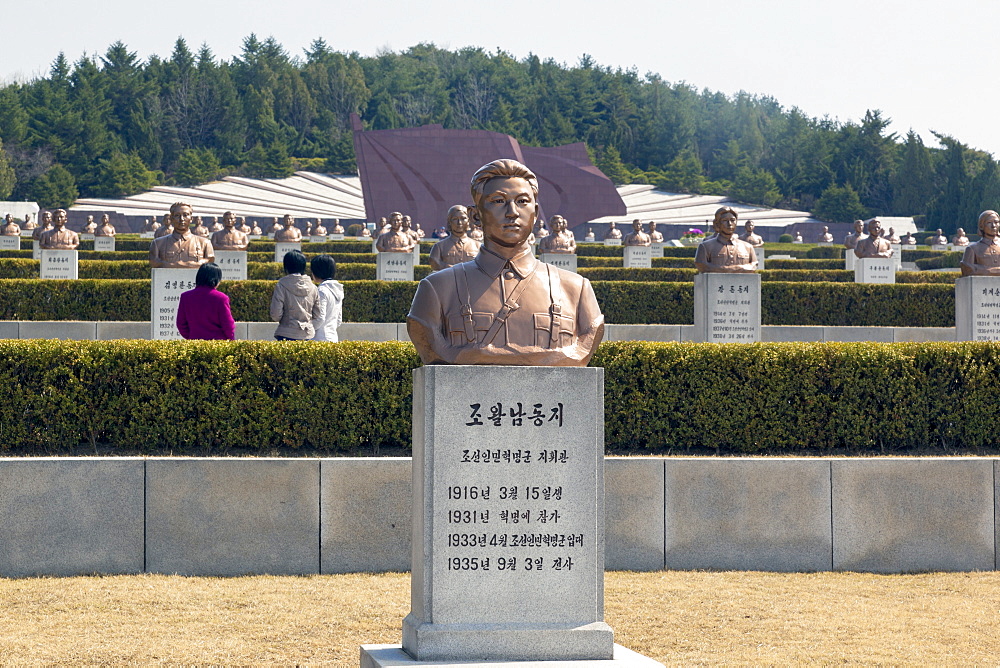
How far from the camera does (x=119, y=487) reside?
7.64 m

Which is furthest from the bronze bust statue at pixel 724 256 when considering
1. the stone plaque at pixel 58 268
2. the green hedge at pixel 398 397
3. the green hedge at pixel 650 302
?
the stone plaque at pixel 58 268

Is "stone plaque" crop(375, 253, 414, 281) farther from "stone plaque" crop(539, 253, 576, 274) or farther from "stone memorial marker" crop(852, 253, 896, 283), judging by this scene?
"stone memorial marker" crop(852, 253, 896, 283)

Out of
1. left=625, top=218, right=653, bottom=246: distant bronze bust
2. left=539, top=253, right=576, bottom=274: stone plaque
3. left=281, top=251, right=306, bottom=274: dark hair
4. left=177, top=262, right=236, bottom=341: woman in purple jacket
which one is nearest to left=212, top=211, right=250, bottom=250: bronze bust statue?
left=539, top=253, right=576, bottom=274: stone plaque

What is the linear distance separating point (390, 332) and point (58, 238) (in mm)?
10543

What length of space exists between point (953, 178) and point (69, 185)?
55.3 metres

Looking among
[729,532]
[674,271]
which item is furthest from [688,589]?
[674,271]

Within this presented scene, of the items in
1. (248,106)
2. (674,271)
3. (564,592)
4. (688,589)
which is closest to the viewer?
(564,592)

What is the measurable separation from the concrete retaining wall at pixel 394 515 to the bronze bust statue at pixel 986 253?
7954 mm

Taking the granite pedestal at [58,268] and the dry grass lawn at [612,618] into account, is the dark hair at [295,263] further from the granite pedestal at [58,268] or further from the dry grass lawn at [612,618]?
the granite pedestal at [58,268]

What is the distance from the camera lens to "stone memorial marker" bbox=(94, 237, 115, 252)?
36.3 metres

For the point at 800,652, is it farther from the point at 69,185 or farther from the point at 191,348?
the point at 69,185

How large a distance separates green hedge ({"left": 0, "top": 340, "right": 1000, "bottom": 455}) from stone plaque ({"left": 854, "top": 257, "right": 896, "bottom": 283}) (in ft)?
55.7

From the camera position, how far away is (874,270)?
25.7 metres

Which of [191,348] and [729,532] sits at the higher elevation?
[191,348]
